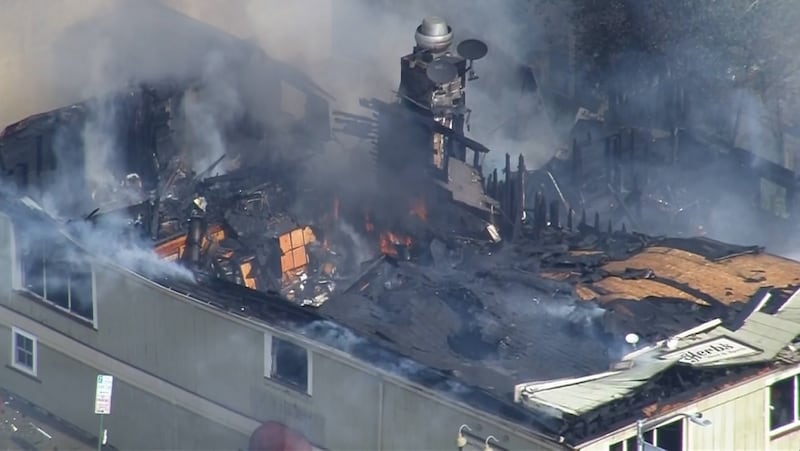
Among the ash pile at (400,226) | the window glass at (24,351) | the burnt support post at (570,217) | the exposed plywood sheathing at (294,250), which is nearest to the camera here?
the ash pile at (400,226)

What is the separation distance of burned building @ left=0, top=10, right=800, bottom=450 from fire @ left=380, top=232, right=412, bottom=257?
0.04m

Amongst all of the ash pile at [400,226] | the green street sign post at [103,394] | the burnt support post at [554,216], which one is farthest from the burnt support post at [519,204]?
the green street sign post at [103,394]

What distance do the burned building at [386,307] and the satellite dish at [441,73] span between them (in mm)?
21

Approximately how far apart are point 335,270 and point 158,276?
433 cm

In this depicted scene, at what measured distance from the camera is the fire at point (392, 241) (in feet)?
97.1

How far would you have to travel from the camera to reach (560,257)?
28.0 meters

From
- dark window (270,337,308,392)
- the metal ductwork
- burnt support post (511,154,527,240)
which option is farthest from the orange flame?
dark window (270,337,308,392)

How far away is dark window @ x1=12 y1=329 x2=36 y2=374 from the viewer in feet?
90.2

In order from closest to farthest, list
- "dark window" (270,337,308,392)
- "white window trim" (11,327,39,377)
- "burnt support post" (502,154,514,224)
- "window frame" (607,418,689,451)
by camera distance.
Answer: "window frame" (607,418,689,451)
"dark window" (270,337,308,392)
"white window trim" (11,327,39,377)
"burnt support post" (502,154,514,224)

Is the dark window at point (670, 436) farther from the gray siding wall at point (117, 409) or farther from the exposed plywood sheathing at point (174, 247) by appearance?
the exposed plywood sheathing at point (174, 247)

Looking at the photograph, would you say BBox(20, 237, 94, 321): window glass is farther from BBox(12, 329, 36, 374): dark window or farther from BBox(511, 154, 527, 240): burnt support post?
BBox(511, 154, 527, 240): burnt support post

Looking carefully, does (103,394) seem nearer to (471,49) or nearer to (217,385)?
(217,385)

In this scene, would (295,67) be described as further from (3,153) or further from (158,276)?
(158,276)

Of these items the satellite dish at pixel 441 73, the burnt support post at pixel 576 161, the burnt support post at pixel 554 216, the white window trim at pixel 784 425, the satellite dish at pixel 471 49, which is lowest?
the white window trim at pixel 784 425
